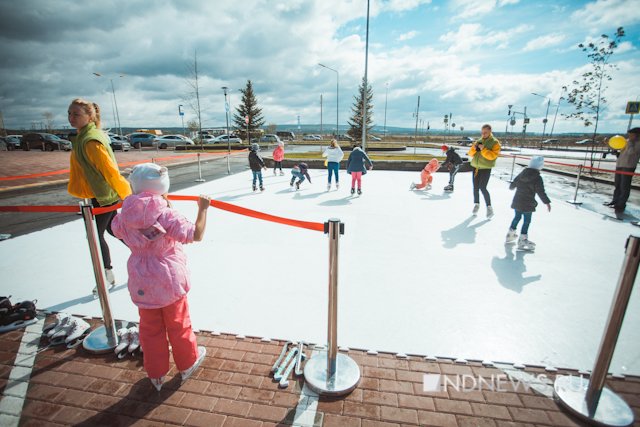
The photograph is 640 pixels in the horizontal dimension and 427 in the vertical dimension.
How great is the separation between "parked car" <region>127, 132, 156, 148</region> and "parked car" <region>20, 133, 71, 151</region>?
5839 millimetres

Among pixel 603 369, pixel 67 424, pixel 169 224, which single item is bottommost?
pixel 67 424

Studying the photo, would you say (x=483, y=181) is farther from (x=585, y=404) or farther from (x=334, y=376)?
(x=334, y=376)

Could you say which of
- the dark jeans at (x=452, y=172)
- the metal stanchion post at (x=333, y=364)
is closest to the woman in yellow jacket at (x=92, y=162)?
the metal stanchion post at (x=333, y=364)

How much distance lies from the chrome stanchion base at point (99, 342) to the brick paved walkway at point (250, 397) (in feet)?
0.22

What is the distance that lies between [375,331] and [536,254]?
3.58 m

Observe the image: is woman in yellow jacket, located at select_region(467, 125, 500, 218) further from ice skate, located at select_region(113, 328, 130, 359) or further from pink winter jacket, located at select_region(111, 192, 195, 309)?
ice skate, located at select_region(113, 328, 130, 359)

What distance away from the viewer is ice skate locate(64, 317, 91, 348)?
2.77m

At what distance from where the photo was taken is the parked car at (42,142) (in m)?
Answer: 27.5

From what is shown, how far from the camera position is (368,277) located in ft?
13.3

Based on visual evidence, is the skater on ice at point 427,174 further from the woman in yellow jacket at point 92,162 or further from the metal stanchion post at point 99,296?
the metal stanchion post at point 99,296

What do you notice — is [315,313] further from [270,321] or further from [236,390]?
[236,390]

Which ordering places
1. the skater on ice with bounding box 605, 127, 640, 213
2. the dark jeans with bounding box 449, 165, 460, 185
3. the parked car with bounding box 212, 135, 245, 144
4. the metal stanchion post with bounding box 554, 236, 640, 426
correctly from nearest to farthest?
the metal stanchion post with bounding box 554, 236, 640, 426, the skater on ice with bounding box 605, 127, 640, 213, the dark jeans with bounding box 449, 165, 460, 185, the parked car with bounding box 212, 135, 245, 144

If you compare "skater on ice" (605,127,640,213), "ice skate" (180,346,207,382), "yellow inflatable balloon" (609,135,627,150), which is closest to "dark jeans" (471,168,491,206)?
"skater on ice" (605,127,640,213)

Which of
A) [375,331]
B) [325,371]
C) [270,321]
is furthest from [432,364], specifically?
[270,321]
